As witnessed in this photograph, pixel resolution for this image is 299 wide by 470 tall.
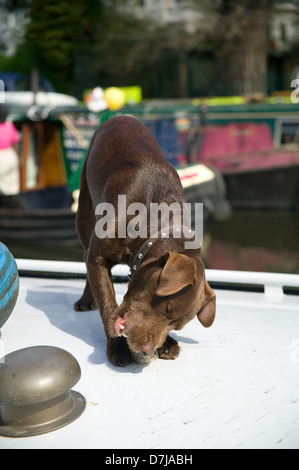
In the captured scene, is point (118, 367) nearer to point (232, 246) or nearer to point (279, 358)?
point (279, 358)

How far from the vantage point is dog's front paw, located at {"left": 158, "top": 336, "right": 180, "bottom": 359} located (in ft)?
8.81

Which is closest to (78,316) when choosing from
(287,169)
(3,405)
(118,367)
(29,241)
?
(118,367)

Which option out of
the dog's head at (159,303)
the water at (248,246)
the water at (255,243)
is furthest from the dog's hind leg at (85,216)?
the water at (255,243)

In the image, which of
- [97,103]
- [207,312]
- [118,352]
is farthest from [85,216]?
[97,103]

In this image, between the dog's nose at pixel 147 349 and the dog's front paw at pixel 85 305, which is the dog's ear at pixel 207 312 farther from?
the dog's front paw at pixel 85 305

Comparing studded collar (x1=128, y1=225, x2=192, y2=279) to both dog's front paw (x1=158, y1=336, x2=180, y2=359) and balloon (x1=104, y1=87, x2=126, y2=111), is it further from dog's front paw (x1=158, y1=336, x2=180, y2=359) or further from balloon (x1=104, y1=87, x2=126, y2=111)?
balloon (x1=104, y1=87, x2=126, y2=111)

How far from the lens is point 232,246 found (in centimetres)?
1152

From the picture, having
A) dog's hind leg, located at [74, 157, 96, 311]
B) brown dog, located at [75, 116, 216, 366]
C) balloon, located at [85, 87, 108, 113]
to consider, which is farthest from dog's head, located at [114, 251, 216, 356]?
balloon, located at [85, 87, 108, 113]

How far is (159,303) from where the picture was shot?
239 centimetres

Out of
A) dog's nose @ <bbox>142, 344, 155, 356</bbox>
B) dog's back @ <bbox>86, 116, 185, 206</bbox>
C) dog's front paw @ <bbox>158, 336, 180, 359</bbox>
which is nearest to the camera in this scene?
dog's nose @ <bbox>142, 344, 155, 356</bbox>

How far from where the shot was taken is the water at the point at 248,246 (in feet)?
34.1

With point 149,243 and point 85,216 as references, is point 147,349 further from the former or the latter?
point 85,216

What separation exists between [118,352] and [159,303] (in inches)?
15.3

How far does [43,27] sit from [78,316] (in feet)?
83.0
